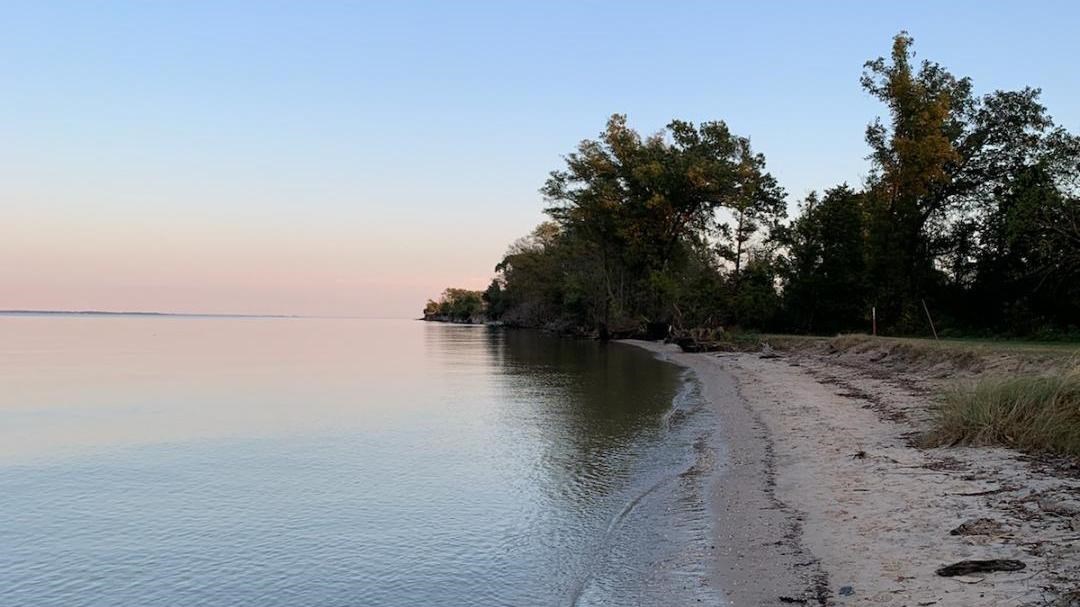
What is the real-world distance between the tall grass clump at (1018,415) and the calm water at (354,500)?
173 inches

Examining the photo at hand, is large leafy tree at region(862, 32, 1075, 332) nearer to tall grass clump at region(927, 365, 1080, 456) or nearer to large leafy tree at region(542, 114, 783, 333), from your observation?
large leafy tree at region(542, 114, 783, 333)

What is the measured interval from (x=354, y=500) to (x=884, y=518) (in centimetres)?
782

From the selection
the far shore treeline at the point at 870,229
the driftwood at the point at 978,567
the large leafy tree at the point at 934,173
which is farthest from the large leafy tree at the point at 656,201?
the driftwood at the point at 978,567

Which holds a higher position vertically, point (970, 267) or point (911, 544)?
point (970, 267)

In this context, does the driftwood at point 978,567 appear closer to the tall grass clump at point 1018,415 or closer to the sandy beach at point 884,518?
the sandy beach at point 884,518

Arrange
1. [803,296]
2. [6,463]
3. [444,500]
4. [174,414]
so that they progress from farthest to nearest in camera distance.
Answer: [803,296], [174,414], [6,463], [444,500]

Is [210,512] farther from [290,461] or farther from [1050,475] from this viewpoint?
[1050,475]

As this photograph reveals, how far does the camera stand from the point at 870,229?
46406 millimetres

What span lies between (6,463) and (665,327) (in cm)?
5926

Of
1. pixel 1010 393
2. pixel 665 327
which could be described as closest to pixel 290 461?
pixel 1010 393

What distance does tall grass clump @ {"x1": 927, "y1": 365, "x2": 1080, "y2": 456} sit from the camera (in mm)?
11039

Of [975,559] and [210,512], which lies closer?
[975,559]

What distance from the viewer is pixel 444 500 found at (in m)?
12.0

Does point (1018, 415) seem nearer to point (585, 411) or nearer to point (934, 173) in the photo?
point (585, 411)
